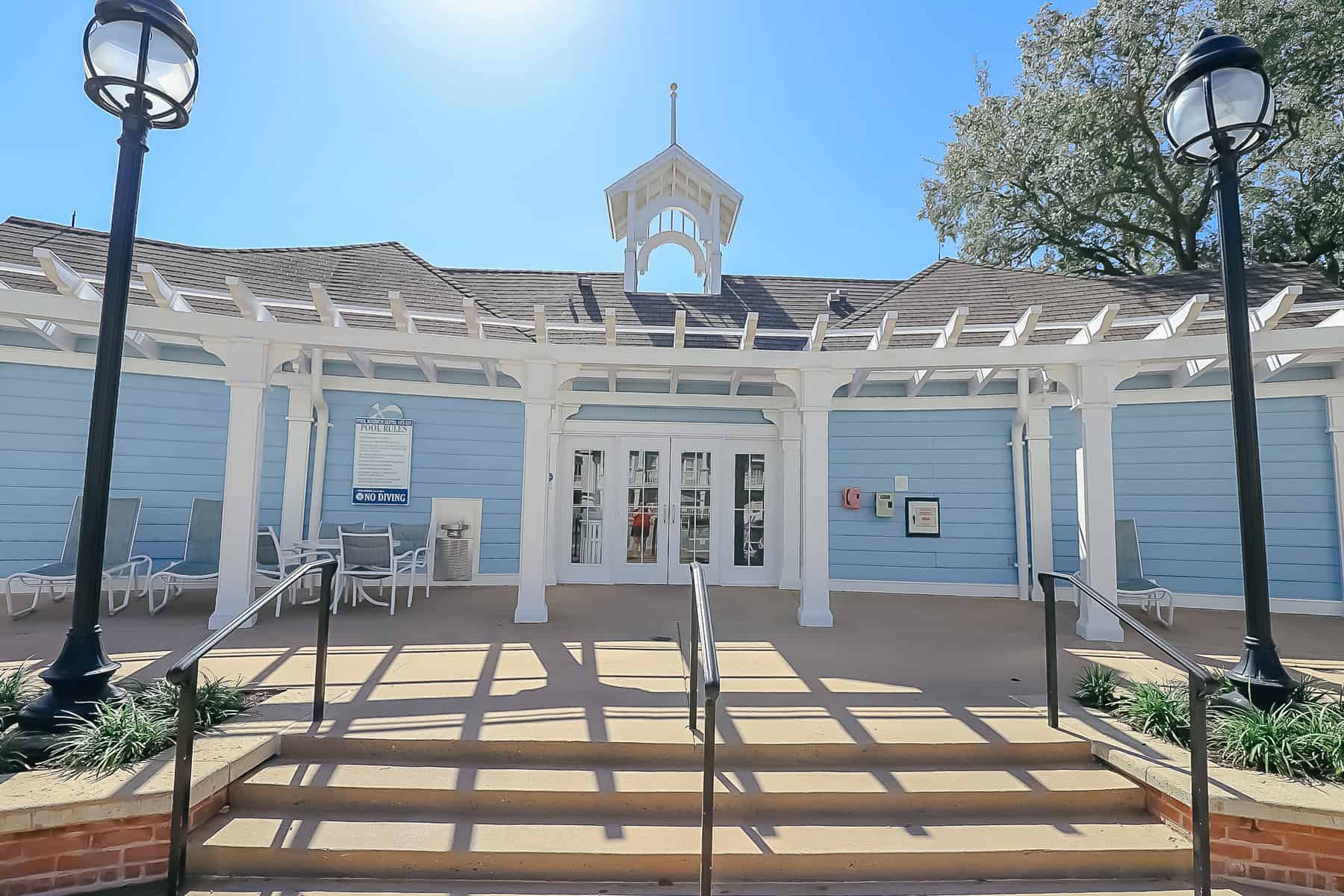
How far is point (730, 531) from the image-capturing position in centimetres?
871

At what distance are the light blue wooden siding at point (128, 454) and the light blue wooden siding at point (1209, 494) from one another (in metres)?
9.43

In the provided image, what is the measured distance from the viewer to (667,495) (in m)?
8.73

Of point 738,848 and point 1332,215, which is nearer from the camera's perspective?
point 738,848

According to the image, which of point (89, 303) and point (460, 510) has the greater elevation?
point (89, 303)

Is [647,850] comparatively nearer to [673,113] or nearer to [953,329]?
[953,329]

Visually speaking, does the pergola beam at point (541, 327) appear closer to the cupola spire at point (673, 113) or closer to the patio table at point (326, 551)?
the patio table at point (326, 551)

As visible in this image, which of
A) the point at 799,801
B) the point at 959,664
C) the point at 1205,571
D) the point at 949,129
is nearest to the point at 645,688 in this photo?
the point at 799,801

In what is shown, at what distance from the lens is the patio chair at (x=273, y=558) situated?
6426mm

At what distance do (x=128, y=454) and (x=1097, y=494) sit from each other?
956 centimetres

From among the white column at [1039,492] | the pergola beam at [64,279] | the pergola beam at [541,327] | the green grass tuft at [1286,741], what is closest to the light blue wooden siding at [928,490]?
the white column at [1039,492]

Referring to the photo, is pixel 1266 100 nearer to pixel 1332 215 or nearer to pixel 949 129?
pixel 1332 215

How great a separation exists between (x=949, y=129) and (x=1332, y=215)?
23.8 ft

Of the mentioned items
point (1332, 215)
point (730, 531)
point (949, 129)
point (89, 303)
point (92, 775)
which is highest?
point (949, 129)

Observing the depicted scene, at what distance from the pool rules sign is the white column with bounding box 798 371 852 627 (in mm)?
4807
